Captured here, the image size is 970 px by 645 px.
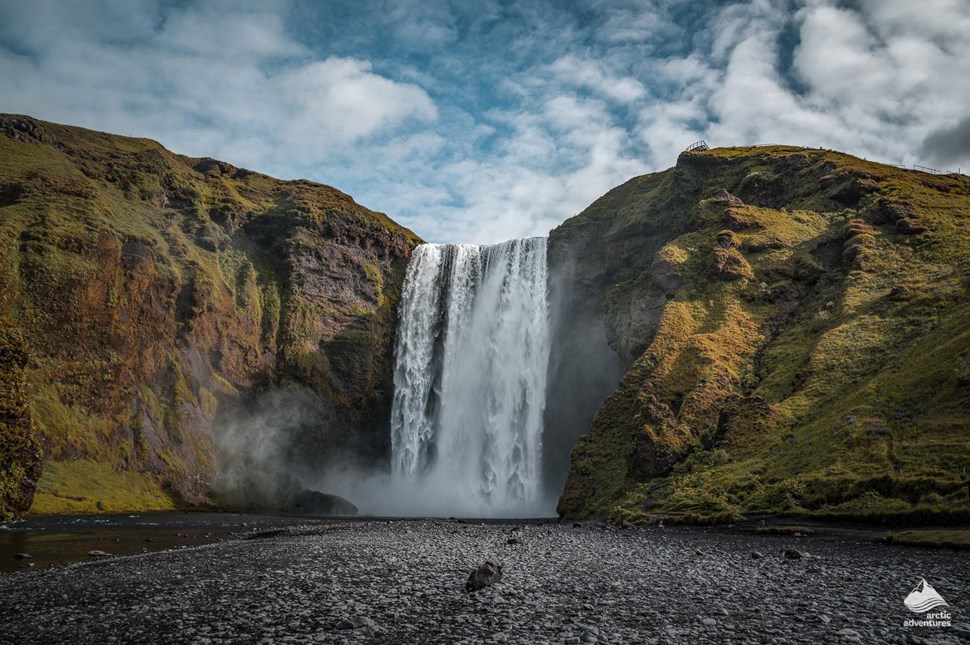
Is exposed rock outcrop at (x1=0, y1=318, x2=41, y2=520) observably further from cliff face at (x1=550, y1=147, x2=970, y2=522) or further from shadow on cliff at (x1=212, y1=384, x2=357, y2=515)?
cliff face at (x1=550, y1=147, x2=970, y2=522)

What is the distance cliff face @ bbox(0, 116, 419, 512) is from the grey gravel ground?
89.3 ft

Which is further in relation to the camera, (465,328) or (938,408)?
(465,328)

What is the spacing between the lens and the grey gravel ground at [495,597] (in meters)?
9.77

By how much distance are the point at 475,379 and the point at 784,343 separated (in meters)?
33.4

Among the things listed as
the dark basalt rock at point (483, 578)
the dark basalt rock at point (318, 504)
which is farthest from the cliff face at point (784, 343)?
the dark basalt rock at point (318, 504)

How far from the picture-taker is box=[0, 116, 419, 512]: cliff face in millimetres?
50656

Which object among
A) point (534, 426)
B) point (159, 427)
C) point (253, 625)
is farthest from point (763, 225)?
point (159, 427)

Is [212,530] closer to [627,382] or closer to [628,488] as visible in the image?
[628,488]

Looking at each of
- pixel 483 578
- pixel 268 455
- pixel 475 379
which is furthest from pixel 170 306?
pixel 483 578

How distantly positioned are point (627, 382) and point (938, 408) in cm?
2002

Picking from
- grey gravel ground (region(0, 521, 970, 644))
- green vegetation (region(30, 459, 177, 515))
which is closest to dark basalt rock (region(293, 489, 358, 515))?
green vegetation (region(30, 459, 177, 515))

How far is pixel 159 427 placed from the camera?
55.4 meters

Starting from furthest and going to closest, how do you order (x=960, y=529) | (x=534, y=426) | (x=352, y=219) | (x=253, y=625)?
(x=352, y=219), (x=534, y=426), (x=960, y=529), (x=253, y=625)

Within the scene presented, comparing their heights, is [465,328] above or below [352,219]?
below
